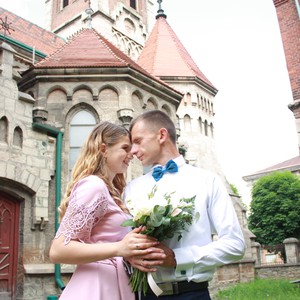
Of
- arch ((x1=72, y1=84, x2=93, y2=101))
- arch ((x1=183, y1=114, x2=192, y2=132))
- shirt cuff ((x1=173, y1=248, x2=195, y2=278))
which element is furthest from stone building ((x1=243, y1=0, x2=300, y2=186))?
shirt cuff ((x1=173, y1=248, x2=195, y2=278))

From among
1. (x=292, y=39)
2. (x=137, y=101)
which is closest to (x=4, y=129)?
(x=137, y=101)

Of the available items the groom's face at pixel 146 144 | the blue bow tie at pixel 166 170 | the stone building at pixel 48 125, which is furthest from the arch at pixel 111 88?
the blue bow tie at pixel 166 170

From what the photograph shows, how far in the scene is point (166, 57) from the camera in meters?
23.8

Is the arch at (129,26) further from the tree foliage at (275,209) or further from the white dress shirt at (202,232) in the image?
the white dress shirt at (202,232)

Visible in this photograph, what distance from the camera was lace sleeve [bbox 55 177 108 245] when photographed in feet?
7.64

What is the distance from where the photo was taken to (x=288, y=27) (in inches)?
516

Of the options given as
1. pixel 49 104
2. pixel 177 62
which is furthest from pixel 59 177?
pixel 177 62

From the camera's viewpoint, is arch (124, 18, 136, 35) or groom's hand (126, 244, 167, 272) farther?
arch (124, 18, 136, 35)

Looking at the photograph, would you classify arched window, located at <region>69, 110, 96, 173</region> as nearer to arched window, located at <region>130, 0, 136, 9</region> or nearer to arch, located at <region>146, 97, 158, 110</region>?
arch, located at <region>146, 97, 158, 110</region>

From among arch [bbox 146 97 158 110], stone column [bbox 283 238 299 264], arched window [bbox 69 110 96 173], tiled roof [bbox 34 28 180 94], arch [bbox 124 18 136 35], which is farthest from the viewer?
arch [bbox 124 18 136 35]

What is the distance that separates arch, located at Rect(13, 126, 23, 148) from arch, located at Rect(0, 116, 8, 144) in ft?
0.84

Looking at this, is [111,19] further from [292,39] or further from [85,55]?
[292,39]

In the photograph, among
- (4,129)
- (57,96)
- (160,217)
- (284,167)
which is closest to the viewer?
(160,217)

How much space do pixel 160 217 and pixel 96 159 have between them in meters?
0.76
